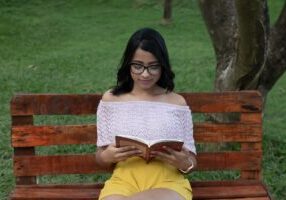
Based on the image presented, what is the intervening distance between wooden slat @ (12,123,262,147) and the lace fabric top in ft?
0.80

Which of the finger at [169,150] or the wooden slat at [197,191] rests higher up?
the finger at [169,150]

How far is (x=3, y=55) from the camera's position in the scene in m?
11.5

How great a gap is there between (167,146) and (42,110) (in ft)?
2.83

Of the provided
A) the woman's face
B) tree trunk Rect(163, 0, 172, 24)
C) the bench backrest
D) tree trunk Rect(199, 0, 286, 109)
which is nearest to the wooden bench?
the bench backrest

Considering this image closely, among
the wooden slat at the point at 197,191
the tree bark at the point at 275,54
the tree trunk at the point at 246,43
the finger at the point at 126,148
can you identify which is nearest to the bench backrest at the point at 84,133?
the wooden slat at the point at 197,191

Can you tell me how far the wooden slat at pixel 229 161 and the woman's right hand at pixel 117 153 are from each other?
64 centimetres

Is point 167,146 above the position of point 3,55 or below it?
above

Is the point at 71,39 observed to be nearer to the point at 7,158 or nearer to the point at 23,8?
the point at 23,8

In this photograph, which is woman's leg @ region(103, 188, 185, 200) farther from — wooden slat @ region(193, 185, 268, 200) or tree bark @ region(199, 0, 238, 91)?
tree bark @ region(199, 0, 238, 91)

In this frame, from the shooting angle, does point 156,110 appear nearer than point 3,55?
Yes

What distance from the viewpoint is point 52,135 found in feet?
12.1

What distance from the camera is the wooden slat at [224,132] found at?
12.3 ft

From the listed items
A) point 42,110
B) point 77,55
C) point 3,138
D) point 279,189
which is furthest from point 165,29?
point 42,110

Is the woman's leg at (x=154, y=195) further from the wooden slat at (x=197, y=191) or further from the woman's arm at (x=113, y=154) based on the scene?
the wooden slat at (x=197, y=191)
